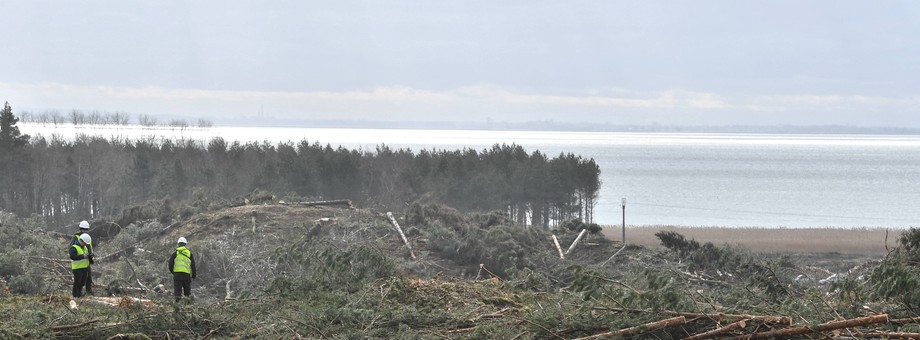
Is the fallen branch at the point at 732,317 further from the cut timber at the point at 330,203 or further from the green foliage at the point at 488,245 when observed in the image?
the cut timber at the point at 330,203

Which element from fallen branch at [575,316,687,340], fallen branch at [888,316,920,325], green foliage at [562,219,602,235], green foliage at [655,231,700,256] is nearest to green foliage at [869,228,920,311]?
fallen branch at [888,316,920,325]

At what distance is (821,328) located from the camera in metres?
6.70

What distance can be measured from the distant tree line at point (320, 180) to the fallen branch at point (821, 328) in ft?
146

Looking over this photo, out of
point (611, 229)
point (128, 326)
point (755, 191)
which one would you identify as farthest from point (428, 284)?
point (755, 191)

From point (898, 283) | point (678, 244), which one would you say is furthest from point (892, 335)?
point (678, 244)

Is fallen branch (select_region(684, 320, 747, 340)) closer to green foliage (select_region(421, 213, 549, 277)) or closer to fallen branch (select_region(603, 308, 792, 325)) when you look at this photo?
fallen branch (select_region(603, 308, 792, 325))

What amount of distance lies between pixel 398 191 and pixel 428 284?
47288mm

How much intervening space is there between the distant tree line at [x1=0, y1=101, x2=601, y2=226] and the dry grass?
16.4ft

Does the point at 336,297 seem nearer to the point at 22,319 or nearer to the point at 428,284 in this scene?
the point at 428,284

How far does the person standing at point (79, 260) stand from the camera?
555 inches

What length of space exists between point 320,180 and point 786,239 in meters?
28.9

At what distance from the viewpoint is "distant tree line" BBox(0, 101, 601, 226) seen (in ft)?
183

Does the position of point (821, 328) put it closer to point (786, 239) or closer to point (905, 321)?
point (905, 321)

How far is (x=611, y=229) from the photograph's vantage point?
179 feet
